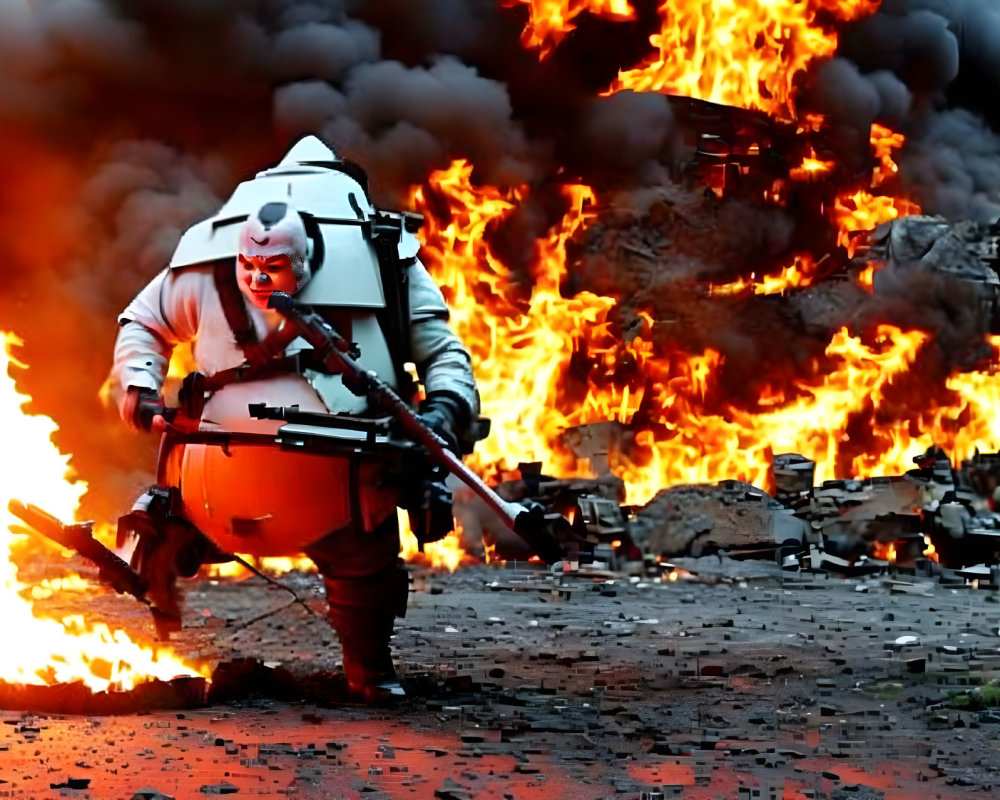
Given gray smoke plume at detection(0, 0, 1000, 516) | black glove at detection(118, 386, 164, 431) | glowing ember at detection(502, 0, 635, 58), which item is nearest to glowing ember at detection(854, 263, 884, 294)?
gray smoke plume at detection(0, 0, 1000, 516)

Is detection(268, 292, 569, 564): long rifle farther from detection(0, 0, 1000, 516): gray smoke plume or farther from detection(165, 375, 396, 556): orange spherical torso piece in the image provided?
detection(0, 0, 1000, 516): gray smoke plume

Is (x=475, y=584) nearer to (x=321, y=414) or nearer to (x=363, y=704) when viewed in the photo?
(x=363, y=704)

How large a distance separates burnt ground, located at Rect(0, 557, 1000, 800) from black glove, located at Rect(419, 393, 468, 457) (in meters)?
0.97

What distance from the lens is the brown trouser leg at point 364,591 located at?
14.8 feet

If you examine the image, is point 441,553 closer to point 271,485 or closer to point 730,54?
point 271,485

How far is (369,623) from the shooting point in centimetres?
461

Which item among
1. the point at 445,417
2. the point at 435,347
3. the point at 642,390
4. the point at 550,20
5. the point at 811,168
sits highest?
the point at 550,20

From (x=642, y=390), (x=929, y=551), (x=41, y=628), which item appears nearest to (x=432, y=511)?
(x=41, y=628)

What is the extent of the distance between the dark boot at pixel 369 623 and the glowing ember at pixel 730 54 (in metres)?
13.3

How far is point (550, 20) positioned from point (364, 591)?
13380 mm

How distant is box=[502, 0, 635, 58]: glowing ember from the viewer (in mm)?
16500

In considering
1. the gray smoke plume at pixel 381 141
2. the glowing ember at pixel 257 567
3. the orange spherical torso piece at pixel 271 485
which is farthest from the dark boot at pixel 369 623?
the gray smoke plume at pixel 381 141

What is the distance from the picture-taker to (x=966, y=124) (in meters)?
19.0

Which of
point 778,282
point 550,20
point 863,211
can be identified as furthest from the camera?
point 863,211
